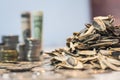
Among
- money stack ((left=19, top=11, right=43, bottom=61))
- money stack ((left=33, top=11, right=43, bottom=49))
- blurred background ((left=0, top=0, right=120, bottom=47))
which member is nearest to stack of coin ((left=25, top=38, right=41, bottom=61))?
money stack ((left=19, top=11, right=43, bottom=61))

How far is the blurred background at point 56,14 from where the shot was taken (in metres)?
2.01

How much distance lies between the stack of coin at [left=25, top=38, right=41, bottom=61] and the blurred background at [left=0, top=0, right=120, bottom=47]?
34.9 inches

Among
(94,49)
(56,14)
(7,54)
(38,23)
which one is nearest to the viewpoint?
(94,49)

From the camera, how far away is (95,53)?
2.97 feet

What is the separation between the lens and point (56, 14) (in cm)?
209

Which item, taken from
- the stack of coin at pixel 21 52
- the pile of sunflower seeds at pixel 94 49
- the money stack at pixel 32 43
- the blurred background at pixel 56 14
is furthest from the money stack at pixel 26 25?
the blurred background at pixel 56 14

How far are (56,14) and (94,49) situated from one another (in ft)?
3.90

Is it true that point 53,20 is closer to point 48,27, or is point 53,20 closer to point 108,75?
point 48,27

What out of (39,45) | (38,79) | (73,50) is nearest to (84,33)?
(73,50)

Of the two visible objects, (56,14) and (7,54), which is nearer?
(7,54)

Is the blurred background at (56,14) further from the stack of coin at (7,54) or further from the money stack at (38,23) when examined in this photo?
the stack of coin at (7,54)

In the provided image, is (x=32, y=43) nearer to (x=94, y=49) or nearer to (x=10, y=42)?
(x=10, y=42)

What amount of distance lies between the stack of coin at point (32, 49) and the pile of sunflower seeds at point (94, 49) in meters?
0.09

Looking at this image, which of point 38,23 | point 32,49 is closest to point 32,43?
point 32,49
